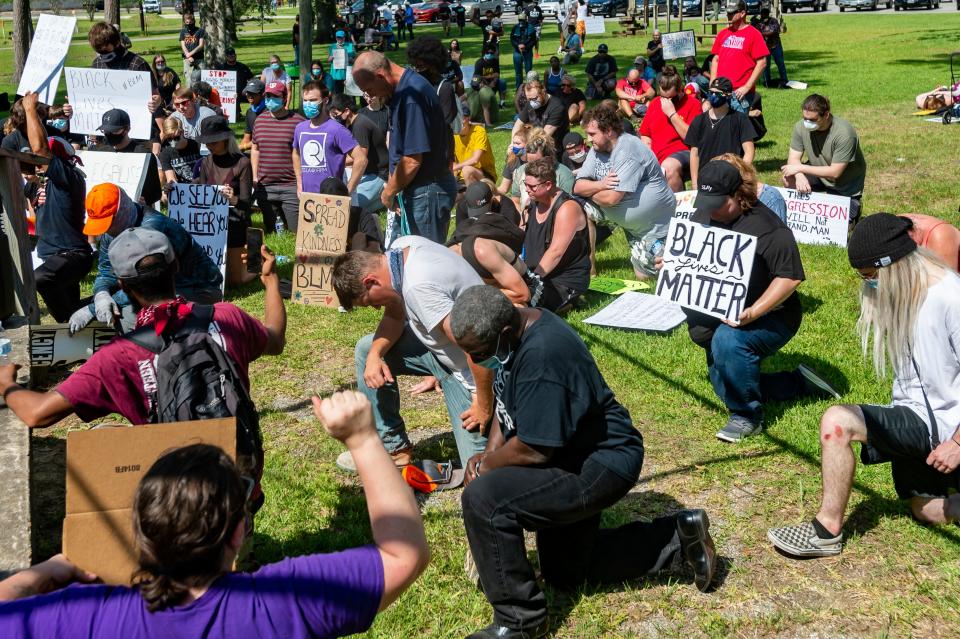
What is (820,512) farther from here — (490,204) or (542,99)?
(542,99)

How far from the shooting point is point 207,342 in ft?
12.3

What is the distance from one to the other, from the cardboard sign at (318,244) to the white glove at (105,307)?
9.63ft

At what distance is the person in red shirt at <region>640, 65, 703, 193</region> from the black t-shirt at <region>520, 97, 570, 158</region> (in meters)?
2.09

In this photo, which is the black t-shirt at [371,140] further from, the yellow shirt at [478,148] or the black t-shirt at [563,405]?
the black t-shirt at [563,405]

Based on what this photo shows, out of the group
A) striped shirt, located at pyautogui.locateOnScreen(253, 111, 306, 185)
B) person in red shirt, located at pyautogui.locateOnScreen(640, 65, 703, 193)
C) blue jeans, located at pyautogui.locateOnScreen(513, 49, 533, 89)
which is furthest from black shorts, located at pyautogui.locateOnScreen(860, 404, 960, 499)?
blue jeans, located at pyautogui.locateOnScreen(513, 49, 533, 89)

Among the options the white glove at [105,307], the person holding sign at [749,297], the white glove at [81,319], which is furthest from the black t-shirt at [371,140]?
the person holding sign at [749,297]

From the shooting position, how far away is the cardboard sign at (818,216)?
9.84m

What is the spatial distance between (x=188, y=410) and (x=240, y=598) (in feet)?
5.03

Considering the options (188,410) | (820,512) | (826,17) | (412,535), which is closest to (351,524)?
(188,410)

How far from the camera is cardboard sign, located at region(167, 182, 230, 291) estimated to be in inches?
383

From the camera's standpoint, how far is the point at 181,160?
10.9m

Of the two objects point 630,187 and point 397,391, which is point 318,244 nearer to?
point 630,187

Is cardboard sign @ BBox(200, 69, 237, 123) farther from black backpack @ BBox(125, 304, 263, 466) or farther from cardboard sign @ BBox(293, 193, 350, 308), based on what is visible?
black backpack @ BBox(125, 304, 263, 466)

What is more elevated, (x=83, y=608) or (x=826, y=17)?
(x=826, y=17)
